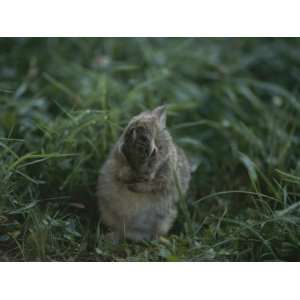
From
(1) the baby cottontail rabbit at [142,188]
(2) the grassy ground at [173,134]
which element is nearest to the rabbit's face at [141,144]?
(1) the baby cottontail rabbit at [142,188]

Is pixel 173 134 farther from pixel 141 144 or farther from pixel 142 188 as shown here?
pixel 141 144

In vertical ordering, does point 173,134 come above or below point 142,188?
above

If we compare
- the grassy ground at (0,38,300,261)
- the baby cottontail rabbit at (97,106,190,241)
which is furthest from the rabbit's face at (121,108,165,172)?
the grassy ground at (0,38,300,261)

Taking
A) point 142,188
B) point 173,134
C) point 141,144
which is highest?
point 173,134

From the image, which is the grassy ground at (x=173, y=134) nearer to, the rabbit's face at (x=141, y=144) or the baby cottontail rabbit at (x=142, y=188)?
the baby cottontail rabbit at (x=142, y=188)

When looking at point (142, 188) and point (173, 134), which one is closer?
point (142, 188)

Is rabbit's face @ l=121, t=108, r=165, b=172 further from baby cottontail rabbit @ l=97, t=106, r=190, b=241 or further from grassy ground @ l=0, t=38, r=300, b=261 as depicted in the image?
grassy ground @ l=0, t=38, r=300, b=261

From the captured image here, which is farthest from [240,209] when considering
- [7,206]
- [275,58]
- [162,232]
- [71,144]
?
[275,58]

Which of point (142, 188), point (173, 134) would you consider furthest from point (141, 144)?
point (173, 134)
